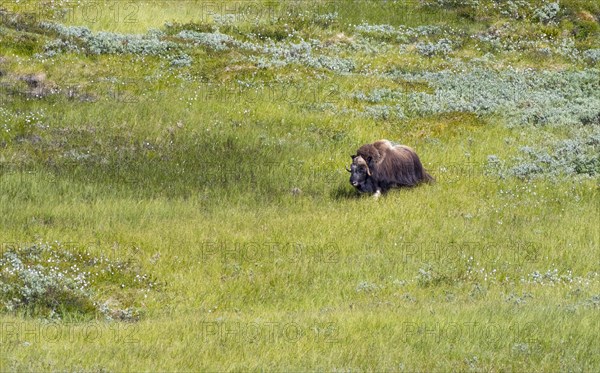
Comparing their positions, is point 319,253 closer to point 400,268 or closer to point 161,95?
point 400,268

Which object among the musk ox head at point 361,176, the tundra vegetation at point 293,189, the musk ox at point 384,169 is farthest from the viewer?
the musk ox at point 384,169

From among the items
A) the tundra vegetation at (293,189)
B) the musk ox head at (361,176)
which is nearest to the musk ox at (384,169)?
the musk ox head at (361,176)

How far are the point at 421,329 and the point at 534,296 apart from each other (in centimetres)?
366

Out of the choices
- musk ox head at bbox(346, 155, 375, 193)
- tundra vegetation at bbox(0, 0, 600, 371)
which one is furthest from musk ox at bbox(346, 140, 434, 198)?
tundra vegetation at bbox(0, 0, 600, 371)

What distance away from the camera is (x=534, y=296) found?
18344 millimetres

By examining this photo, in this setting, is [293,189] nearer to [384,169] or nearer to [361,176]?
[361,176]

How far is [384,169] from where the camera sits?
84.0 ft

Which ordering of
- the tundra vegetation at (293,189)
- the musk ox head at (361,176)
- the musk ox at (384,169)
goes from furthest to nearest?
the musk ox at (384,169) < the musk ox head at (361,176) < the tundra vegetation at (293,189)

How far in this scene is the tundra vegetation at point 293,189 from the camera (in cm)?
1521

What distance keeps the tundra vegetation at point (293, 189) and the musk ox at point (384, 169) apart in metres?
0.69

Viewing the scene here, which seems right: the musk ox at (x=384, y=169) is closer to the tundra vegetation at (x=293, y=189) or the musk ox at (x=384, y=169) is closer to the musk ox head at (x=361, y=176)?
the musk ox head at (x=361, y=176)

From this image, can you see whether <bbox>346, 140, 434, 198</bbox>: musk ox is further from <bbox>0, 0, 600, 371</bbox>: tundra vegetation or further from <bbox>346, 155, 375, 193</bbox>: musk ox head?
<bbox>0, 0, 600, 371</bbox>: tundra vegetation

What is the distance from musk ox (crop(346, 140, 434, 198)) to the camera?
25109mm

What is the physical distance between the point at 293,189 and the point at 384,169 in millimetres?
2349
